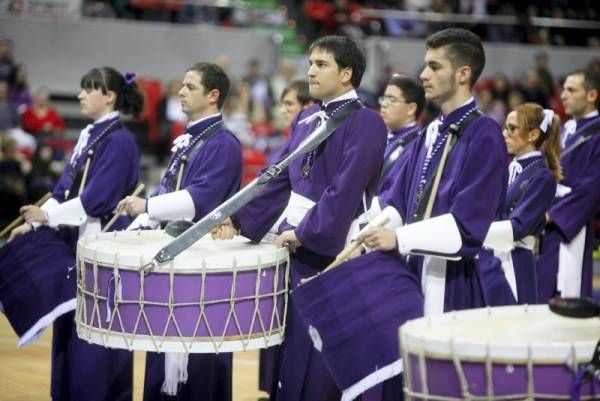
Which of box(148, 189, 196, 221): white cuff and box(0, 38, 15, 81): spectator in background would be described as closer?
box(148, 189, 196, 221): white cuff

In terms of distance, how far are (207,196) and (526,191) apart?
1598 millimetres

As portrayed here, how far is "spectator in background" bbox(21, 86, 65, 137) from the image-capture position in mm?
A: 14453

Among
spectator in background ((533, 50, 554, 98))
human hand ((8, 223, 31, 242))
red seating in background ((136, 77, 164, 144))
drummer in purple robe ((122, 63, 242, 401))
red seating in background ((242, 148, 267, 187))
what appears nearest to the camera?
drummer in purple robe ((122, 63, 242, 401))

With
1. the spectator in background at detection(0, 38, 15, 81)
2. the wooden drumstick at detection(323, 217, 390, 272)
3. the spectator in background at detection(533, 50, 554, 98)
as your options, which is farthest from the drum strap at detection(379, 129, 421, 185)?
the spectator in background at detection(533, 50, 554, 98)

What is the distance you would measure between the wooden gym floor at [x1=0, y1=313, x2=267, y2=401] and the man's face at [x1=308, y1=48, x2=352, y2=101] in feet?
7.47

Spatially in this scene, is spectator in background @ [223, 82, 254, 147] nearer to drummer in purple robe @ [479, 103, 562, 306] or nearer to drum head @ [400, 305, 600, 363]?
drummer in purple robe @ [479, 103, 562, 306]

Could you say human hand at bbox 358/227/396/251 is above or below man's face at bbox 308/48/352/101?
below

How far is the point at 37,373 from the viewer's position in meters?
7.64

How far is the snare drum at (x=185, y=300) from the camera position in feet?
16.1

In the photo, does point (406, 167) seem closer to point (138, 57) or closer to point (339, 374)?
point (339, 374)

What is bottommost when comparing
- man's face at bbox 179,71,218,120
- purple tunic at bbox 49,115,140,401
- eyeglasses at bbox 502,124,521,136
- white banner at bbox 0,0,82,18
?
purple tunic at bbox 49,115,140,401

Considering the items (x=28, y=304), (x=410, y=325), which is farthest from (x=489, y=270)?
(x=28, y=304)

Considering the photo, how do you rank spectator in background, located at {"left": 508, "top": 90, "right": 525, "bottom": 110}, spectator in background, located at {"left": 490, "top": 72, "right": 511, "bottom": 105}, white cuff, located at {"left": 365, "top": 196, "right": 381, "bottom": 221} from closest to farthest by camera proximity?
white cuff, located at {"left": 365, "top": 196, "right": 381, "bottom": 221}
spectator in background, located at {"left": 508, "top": 90, "right": 525, "bottom": 110}
spectator in background, located at {"left": 490, "top": 72, "right": 511, "bottom": 105}

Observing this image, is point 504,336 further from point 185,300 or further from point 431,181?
point 185,300
